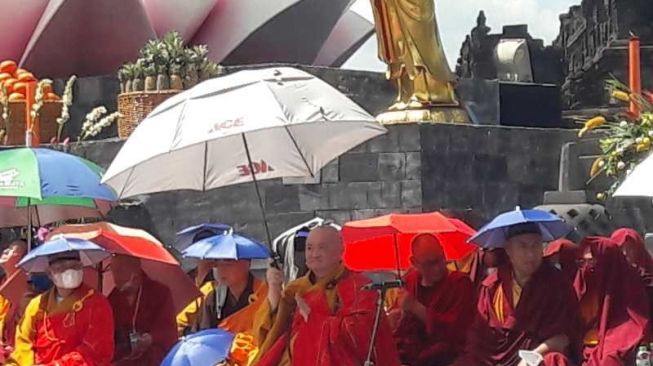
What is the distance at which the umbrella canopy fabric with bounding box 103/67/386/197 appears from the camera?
24.8 feet

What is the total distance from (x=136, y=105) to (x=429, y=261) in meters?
5.67

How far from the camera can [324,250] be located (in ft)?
23.7

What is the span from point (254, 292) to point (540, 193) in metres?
5.24

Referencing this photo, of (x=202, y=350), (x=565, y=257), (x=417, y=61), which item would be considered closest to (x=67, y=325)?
(x=202, y=350)

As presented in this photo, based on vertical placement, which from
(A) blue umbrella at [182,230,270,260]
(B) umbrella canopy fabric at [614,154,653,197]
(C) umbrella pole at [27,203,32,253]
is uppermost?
(B) umbrella canopy fabric at [614,154,653,197]

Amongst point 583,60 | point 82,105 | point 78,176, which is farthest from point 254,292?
point 583,60

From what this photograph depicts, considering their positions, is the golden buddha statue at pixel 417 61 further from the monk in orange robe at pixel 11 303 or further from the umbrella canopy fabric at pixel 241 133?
the monk in orange robe at pixel 11 303

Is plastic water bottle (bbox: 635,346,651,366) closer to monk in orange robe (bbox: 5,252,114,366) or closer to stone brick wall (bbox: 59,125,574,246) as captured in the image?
monk in orange robe (bbox: 5,252,114,366)

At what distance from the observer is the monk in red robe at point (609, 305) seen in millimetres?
7176

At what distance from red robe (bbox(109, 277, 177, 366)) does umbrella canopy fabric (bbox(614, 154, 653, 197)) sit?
102 inches

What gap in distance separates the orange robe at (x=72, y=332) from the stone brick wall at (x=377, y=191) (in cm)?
490

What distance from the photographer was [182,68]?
1352cm

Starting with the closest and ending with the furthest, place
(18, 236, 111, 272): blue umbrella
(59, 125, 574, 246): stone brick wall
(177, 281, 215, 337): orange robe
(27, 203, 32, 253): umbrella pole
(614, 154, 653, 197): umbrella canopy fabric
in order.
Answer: (614, 154, 653, 197): umbrella canopy fabric → (18, 236, 111, 272): blue umbrella → (177, 281, 215, 337): orange robe → (27, 203, 32, 253): umbrella pole → (59, 125, 574, 246): stone brick wall

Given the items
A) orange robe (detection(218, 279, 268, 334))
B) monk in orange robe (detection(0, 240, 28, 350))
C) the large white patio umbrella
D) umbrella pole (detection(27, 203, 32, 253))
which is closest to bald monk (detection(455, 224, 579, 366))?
the large white patio umbrella
